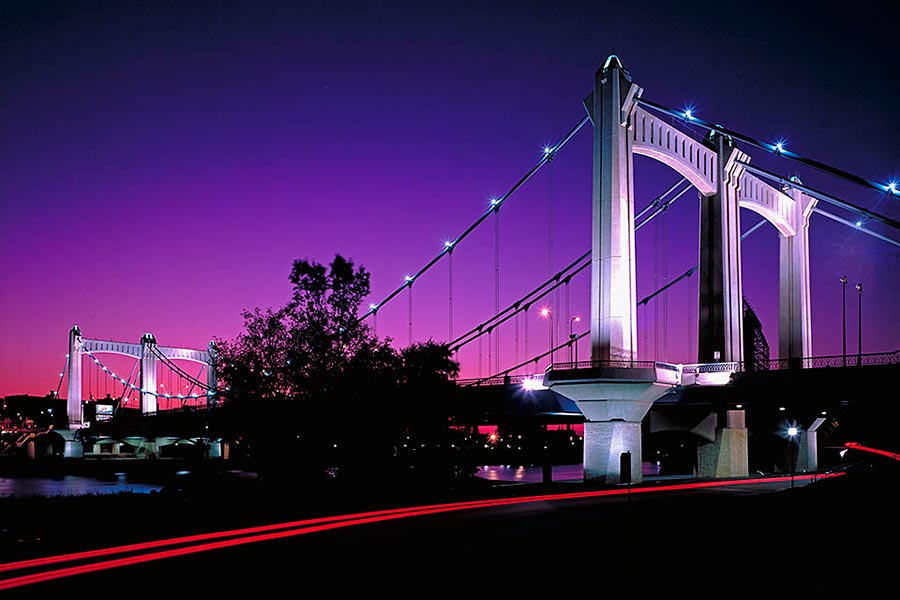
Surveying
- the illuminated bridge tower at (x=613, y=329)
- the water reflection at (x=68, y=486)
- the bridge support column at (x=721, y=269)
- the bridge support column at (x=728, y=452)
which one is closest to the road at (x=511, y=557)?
the illuminated bridge tower at (x=613, y=329)

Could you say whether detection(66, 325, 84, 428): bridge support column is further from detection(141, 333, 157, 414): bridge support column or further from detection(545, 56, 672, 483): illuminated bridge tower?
detection(545, 56, 672, 483): illuminated bridge tower

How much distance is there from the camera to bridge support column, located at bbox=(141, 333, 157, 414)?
539ft

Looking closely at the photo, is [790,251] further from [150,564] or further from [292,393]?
[150,564]

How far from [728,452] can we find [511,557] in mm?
47962

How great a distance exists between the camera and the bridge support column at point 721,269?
61312mm

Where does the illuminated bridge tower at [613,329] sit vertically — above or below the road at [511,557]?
above

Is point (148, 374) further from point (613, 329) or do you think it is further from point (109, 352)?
point (613, 329)

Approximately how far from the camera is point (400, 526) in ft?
80.2

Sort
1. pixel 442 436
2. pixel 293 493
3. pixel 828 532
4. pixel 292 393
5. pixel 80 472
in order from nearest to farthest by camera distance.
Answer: pixel 828 532, pixel 293 493, pixel 292 393, pixel 442 436, pixel 80 472

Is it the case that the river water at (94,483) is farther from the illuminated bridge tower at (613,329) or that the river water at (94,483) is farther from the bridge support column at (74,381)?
the bridge support column at (74,381)

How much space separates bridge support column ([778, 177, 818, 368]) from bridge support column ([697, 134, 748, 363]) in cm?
1327

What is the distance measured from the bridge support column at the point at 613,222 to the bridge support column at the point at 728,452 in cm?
1734

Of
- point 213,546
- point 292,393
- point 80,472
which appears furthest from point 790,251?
point 80,472

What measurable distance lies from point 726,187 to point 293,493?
4371 centimetres
